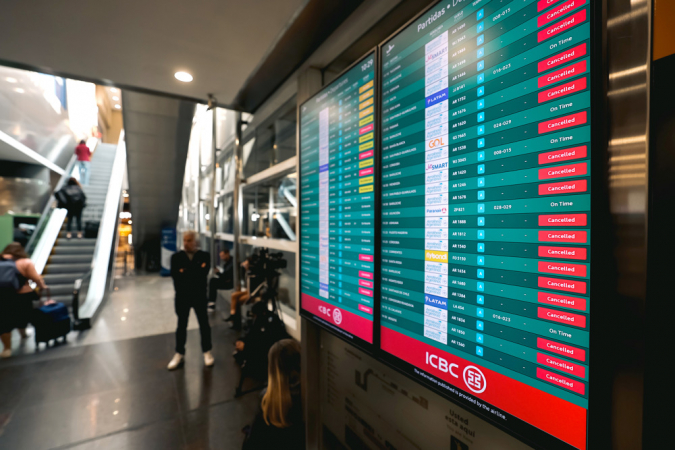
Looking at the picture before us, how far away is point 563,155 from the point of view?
0.96m

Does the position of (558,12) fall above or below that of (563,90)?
above

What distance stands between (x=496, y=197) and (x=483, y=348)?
60cm

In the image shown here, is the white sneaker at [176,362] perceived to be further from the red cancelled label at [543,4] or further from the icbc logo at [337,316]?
the red cancelled label at [543,4]

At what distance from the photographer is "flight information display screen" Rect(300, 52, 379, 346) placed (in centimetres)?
185

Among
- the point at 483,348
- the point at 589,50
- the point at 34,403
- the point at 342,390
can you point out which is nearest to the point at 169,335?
the point at 34,403

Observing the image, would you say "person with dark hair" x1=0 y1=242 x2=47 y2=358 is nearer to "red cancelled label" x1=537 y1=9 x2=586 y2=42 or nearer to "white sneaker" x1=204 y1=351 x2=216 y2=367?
"white sneaker" x1=204 y1=351 x2=216 y2=367

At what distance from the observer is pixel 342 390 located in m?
2.52

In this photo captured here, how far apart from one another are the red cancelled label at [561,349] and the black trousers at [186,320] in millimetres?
4040

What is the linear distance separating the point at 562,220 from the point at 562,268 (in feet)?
0.51

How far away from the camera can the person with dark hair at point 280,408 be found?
2.15 meters

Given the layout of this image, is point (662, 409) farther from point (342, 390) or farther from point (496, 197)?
point (342, 390)

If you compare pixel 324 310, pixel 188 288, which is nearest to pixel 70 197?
pixel 188 288

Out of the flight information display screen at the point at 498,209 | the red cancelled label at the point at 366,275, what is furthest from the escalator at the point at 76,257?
the flight information display screen at the point at 498,209

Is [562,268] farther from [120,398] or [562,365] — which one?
[120,398]
